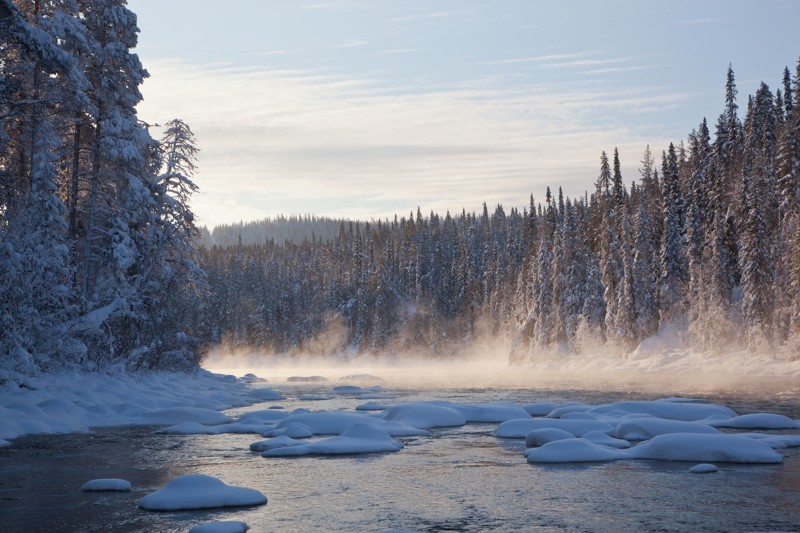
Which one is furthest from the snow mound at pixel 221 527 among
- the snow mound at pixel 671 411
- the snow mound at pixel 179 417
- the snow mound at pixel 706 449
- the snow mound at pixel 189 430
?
the snow mound at pixel 671 411

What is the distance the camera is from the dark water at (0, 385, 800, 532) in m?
10.9

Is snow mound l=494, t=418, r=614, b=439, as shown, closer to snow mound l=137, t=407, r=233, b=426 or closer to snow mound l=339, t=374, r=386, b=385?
snow mound l=137, t=407, r=233, b=426

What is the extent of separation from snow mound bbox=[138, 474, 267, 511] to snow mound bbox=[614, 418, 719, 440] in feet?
33.6

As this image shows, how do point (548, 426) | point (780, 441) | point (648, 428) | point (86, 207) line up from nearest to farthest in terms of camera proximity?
point (780, 441) < point (648, 428) < point (548, 426) < point (86, 207)

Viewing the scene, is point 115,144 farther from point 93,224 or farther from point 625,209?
point 625,209

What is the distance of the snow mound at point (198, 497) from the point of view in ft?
39.4

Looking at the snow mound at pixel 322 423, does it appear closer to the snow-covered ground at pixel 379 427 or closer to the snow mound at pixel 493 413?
the snow-covered ground at pixel 379 427

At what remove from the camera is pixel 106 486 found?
13.4 metres

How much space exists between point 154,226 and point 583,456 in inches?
960

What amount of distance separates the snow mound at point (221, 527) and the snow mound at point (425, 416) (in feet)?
42.1

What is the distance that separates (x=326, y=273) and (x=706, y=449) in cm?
14527

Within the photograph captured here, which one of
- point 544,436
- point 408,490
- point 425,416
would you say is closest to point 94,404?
point 425,416

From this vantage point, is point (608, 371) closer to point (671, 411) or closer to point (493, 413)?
point (493, 413)

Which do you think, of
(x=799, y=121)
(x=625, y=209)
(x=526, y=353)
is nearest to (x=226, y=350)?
(x=526, y=353)
